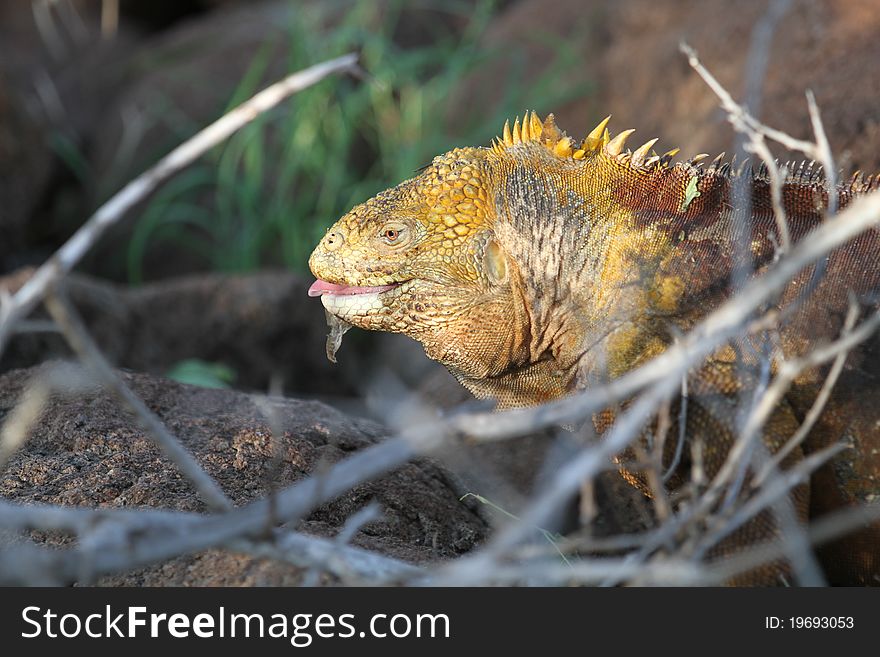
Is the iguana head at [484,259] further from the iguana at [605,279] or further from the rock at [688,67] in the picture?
the rock at [688,67]

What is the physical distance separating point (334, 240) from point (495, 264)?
564 mm

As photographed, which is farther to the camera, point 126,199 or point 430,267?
point 430,267

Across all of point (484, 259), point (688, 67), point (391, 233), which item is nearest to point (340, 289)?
point (391, 233)

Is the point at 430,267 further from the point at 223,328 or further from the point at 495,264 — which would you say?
the point at 223,328

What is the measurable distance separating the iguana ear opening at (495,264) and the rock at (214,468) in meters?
0.76

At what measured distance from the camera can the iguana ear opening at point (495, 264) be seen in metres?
3.47

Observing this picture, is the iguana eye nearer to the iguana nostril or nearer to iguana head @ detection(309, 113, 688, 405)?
iguana head @ detection(309, 113, 688, 405)

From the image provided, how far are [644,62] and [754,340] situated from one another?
4.24 metres

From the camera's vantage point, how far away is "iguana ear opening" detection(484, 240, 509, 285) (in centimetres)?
347

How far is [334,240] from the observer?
3.58 metres

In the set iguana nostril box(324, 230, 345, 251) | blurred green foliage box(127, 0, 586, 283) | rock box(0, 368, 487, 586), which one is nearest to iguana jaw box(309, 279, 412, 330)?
iguana nostril box(324, 230, 345, 251)

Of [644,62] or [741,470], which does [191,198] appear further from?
[741,470]

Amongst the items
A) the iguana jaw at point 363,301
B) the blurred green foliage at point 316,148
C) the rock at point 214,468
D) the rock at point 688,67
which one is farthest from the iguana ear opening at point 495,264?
the blurred green foliage at point 316,148

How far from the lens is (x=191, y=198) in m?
8.08
